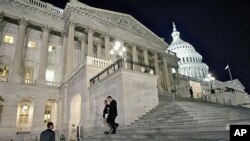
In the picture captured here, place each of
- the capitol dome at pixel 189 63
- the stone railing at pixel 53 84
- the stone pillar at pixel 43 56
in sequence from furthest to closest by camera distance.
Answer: the capitol dome at pixel 189 63 → the stone railing at pixel 53 84 → the stone pillar at pixel 43 56

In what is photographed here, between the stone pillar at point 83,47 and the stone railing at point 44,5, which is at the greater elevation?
→ the stone railing at point 44,5

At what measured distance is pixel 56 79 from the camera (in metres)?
25.1

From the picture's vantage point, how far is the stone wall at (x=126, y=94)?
11.3 metres

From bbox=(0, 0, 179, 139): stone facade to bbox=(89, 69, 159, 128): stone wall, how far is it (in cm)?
73

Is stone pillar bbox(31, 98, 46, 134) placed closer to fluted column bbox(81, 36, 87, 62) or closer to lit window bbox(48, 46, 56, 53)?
lit window bbox(48, 46, 56, 53)

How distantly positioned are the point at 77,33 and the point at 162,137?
2484 centimetres

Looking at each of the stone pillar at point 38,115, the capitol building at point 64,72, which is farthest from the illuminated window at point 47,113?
the stone pillar at point 38,115

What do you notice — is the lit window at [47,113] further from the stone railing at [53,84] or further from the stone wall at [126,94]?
the stone wall at [126,94]

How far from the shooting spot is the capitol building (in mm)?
12781

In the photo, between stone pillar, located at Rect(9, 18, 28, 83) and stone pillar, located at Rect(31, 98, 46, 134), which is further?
stone pillar, located at Rect(9, 18, 28, 83)

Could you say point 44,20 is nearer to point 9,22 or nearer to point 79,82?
point 9,22

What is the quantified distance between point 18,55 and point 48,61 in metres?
4.81

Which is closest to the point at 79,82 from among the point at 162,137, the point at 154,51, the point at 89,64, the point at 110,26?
the point at 89,64

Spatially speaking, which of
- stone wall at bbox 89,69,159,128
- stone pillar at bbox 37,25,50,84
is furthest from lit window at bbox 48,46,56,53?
stone wall at bbox 89,69,159,128
